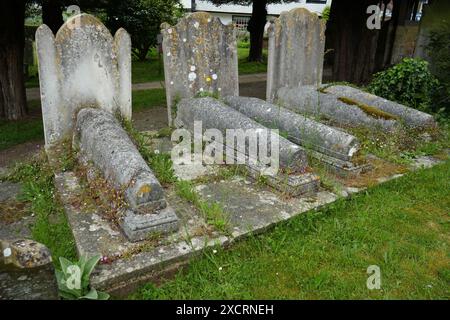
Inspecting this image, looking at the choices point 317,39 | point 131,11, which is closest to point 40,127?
point 317,39

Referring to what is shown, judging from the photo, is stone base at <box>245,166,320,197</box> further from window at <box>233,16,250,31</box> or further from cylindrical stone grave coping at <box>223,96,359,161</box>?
window at <box>233,16,250,31</box>

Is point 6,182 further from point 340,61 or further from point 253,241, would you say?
point 340,61

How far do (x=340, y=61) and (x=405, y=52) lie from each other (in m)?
3.00

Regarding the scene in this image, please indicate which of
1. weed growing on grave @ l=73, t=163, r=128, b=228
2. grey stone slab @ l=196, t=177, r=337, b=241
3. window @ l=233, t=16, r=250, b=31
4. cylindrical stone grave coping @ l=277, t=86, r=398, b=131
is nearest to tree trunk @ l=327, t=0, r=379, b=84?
cylindrical stone grave coping @ l=277, t=86, r=398, b=131

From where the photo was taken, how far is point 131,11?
53.4 ft

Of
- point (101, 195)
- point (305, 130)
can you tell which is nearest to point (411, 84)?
point (305, 130)

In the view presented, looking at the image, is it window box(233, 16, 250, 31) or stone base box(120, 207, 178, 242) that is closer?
stone base box(120, 207, 178, 242)

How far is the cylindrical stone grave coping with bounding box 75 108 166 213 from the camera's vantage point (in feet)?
11.3

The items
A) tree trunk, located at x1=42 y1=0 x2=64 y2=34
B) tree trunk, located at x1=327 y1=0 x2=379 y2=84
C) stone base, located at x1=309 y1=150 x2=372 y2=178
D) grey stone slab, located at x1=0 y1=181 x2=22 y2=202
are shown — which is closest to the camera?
grey stone slab, located at x1=0 y1=181 x2=22 y2=202

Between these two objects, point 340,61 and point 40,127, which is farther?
point 340,61

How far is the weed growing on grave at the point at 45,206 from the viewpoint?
12.0 feet

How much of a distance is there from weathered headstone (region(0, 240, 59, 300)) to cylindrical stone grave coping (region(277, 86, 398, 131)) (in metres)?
4.56

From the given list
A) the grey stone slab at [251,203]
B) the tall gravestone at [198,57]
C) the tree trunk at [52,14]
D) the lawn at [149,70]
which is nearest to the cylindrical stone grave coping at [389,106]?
the tall gravestone at [198,57]

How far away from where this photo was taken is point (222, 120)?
518cm
